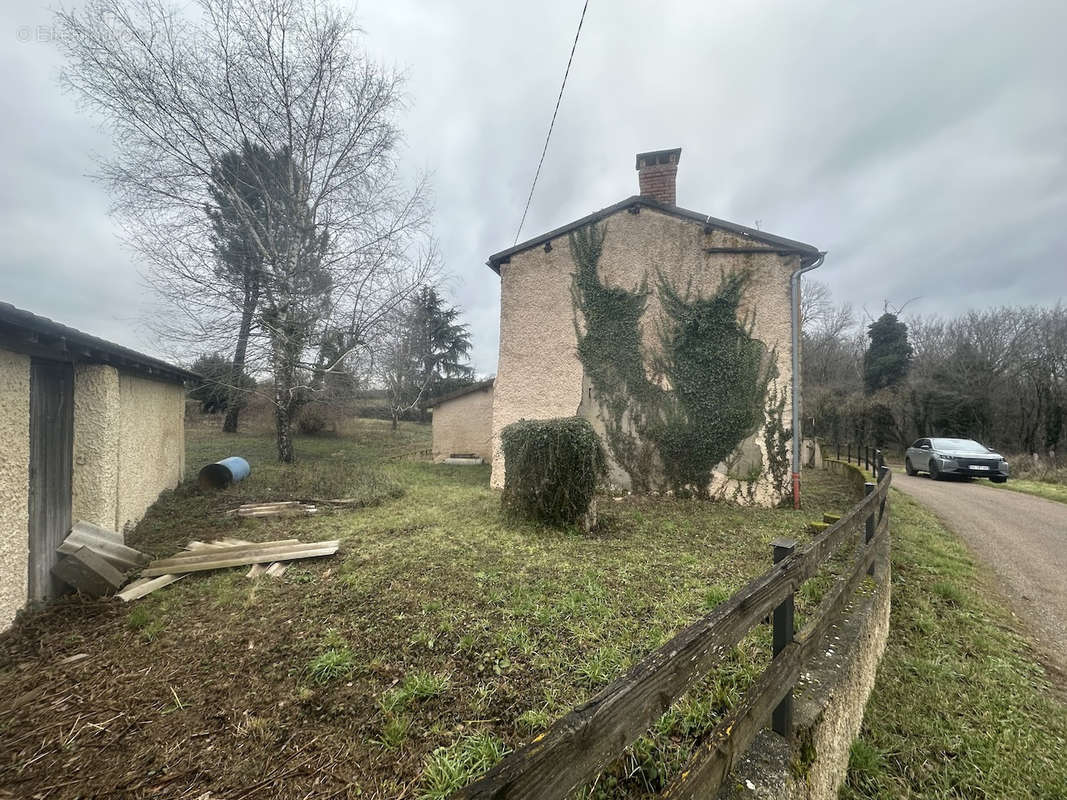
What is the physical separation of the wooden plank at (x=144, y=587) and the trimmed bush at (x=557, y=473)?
14.0 ft

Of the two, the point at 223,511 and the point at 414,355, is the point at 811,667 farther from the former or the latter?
the point at 414,355

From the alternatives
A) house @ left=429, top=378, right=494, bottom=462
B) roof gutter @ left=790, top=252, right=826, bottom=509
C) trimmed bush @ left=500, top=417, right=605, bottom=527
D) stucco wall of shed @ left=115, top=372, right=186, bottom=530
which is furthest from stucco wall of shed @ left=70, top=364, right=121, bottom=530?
roof gutter @ left=790, top=252, right=826, bottom=509

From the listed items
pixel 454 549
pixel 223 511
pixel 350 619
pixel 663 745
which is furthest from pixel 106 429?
pixel 663 745

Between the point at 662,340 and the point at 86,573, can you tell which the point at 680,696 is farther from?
the point at 662,340

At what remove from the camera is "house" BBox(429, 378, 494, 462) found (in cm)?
1496

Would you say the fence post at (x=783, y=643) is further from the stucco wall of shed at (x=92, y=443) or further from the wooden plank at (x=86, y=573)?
the stucco wall of shed at (x=92, y=443)

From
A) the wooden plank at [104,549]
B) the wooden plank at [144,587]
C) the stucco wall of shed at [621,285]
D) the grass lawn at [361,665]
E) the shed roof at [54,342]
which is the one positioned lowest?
the grass lawn at [361,665]

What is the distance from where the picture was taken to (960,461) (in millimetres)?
12617

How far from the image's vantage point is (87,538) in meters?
4.42

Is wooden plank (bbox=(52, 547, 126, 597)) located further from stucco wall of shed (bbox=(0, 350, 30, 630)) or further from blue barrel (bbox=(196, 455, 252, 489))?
blue barrel (bbox=(196, 455, 252, 489))

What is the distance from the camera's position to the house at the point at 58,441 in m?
3.47

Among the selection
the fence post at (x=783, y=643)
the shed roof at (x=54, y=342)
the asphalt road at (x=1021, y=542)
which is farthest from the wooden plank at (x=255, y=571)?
the asphalt road at (x=1021, y=542)

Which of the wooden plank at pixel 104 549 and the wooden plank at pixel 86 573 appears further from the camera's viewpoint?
the wooden plank at pixel 104 549

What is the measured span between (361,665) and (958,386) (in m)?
30.6
